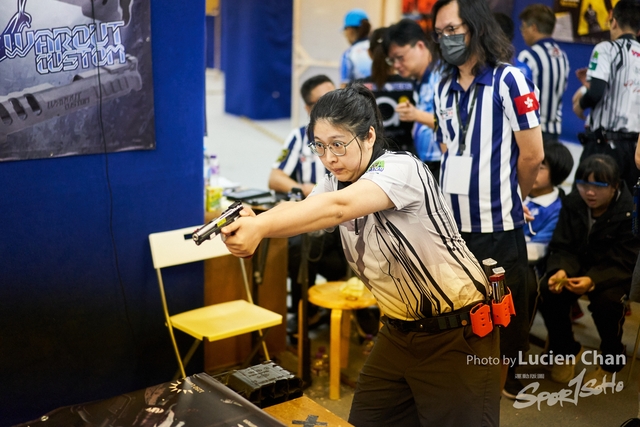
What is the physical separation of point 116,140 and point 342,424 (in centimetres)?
189

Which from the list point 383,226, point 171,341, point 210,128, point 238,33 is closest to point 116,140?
point 171,341

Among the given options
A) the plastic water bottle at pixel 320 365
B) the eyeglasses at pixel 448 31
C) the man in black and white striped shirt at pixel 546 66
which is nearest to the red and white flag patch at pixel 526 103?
the eyeglasses at pixel 448 31

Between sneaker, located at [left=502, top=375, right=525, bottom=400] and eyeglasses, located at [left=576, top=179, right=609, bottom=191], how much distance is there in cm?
110

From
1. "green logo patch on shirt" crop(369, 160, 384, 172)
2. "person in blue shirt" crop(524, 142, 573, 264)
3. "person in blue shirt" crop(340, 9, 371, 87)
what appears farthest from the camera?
"person in blue shirt" crop(340, 9, 371, 87)

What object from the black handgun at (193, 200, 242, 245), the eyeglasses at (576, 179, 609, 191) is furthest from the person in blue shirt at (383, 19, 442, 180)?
the black handgun at (193, 200, 242, 245)

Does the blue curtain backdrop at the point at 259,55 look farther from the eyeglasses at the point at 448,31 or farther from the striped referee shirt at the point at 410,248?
the striped referee shirt at the point at 410,248

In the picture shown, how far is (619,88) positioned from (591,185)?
100 cm

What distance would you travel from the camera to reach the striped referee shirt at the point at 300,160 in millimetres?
4516

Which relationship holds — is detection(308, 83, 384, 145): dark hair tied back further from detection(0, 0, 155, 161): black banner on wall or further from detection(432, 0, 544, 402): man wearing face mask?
detection(0, 0, 155, 161): black banner on wall

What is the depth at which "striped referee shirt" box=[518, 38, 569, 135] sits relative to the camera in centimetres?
544

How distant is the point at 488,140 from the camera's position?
2994 millimetres

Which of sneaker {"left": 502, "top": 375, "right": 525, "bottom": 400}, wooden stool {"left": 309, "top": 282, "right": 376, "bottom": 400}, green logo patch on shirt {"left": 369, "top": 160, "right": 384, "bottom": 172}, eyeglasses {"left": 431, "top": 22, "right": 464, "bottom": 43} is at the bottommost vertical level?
sneaker {"left": 502, "top": 375, "right": 525, "bottom": 400}

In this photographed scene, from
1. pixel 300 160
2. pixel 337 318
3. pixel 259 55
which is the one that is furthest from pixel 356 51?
pixel 259 55

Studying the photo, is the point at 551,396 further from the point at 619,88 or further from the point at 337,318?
the point at 619,88
